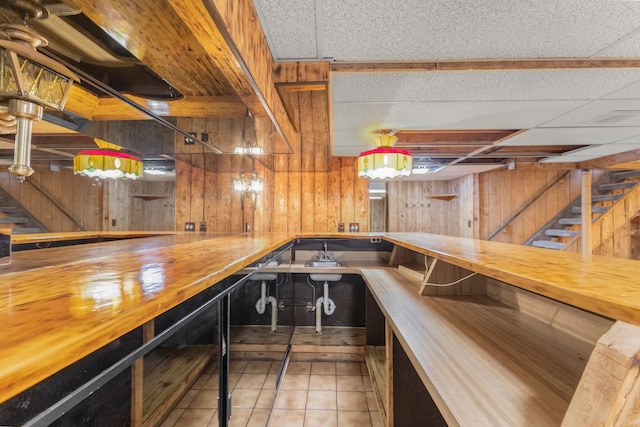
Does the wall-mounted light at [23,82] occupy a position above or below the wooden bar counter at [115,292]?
above

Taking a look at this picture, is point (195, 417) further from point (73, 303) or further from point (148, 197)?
point (148, 197)

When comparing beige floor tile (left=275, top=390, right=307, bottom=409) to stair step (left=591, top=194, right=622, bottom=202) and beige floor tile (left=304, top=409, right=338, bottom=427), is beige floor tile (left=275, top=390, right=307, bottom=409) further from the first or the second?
stair step (left=591, top=194, right=622, bottom=202)

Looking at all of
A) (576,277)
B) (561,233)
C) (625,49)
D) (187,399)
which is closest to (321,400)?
(187,399)

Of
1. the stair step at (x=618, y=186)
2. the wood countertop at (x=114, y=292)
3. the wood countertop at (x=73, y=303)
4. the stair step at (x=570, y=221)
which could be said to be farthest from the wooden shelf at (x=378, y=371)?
the stair step at (x=618, y=186)

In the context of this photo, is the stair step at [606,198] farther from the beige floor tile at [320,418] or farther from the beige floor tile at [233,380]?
the beige floor tile at [233,380]

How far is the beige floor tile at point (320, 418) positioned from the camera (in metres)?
2.12

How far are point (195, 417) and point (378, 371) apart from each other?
194 centimetres

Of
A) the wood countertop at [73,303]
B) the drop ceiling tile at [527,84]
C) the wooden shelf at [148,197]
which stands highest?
the drop ceiling tile at [527,84]

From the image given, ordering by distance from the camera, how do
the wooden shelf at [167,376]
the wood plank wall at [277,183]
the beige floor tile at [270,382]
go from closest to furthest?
the wooden shelf at [167,376]
the beige floor tile at [270,382]
the wood plank wall at [277,183]

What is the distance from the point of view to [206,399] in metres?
1.10

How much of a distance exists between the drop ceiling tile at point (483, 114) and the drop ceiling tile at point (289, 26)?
1239 millimetres

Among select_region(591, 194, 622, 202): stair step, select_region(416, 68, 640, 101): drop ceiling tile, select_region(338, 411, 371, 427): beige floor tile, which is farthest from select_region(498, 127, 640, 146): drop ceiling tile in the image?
select_region(338, 411, 371, 427): beige floor tile

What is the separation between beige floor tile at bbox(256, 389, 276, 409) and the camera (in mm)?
1842

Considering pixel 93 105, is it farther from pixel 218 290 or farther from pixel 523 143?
pixel 523 143
